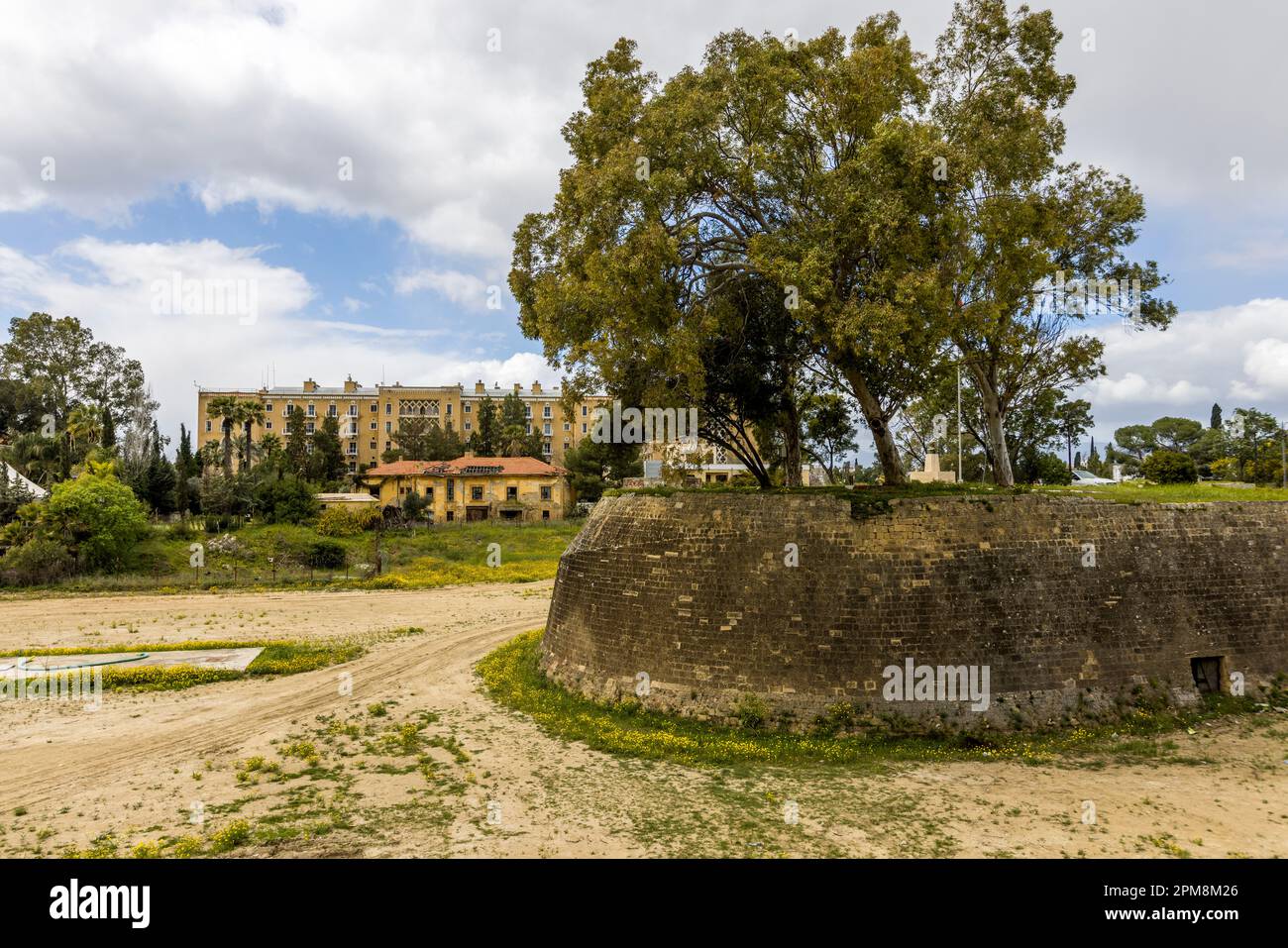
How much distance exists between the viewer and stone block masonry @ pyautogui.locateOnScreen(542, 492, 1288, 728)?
47.5 ft

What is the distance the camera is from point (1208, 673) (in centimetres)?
1608

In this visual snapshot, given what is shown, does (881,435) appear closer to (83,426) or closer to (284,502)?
(284,502)

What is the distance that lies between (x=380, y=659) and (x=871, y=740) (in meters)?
15.6

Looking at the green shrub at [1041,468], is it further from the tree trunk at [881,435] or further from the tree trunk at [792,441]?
the tree trunk at [881,435]

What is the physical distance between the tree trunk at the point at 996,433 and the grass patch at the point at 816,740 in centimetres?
824

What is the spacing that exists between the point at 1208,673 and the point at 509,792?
52.3 feet

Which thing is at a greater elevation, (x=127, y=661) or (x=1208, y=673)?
(x=1208, y=673)

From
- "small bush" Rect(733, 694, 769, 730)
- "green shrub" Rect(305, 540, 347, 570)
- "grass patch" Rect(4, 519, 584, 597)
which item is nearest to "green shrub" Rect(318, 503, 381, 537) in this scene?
"grass patch" Rect(4, 519, 584, 597)

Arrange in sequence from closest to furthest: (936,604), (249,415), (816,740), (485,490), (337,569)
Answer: (816,740) → (936,604) → (337,569) → (249,415) → (485,490)

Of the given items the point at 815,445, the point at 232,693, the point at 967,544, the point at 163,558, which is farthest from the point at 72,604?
the point at 967,544

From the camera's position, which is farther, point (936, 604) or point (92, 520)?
point (92, 520)

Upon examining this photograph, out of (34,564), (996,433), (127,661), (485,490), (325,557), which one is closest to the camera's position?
(127,661)

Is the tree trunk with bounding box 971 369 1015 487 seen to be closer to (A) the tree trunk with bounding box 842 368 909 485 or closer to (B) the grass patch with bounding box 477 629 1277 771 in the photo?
(A) the tree trunk with bounding box 842 368 909 485

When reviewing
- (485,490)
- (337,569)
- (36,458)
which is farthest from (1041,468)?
(36,458)
